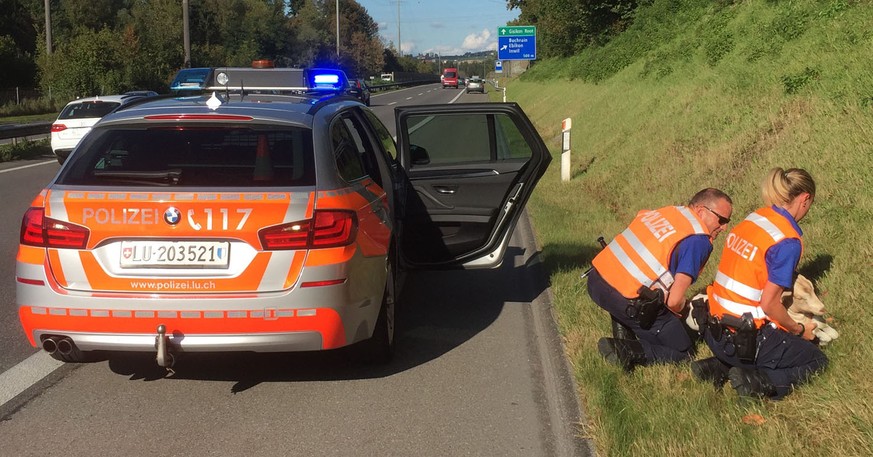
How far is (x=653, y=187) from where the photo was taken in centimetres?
1057

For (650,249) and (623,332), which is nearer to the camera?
(650,249)

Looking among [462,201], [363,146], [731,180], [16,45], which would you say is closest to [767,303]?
[462,201]

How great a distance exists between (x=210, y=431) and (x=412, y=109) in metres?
3.13

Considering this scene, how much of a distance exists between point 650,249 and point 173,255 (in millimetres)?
2552

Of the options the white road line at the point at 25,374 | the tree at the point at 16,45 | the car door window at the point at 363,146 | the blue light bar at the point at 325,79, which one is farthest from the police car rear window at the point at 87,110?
the tree at the point at 16,45

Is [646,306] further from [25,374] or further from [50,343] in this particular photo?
[25,374]

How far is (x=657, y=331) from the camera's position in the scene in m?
5.10

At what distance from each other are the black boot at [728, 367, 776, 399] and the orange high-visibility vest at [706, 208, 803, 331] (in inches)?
10.6

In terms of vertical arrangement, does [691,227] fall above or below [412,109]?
below

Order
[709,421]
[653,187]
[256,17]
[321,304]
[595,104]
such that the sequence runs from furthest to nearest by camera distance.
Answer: [256,17]
[595,104]
[653,187]
[321,304]
[709,421]

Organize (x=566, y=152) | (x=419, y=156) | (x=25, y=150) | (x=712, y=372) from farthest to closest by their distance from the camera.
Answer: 1. (x=25, y=150)
2. (x=566, y=152)
3. (x=419, y=156)
4. (x=712, y=372)

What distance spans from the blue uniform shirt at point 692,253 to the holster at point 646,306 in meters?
0.19

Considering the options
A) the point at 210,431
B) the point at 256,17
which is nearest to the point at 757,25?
the point at 210,431

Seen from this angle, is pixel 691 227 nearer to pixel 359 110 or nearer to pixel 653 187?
pixel 359 110
